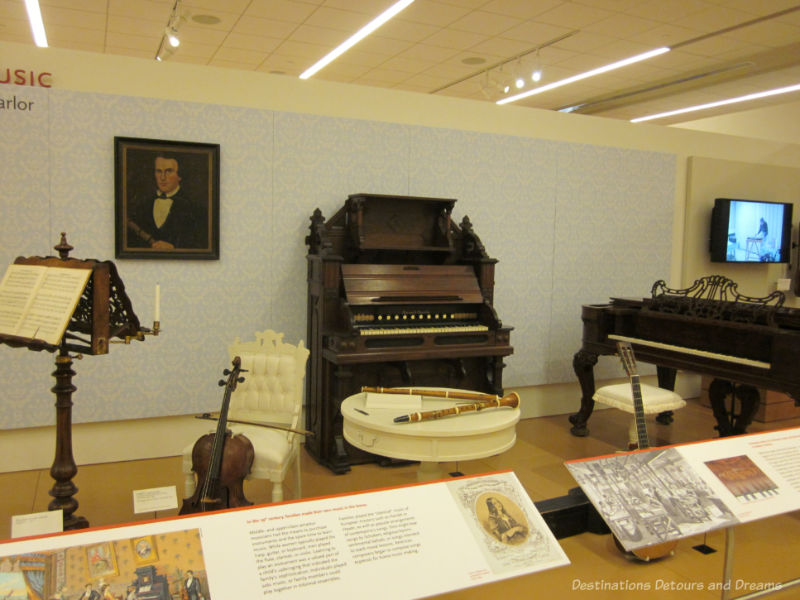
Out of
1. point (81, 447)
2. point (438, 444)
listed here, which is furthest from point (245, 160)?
point (438, 444)

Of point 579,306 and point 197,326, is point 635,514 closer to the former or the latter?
point 197,326

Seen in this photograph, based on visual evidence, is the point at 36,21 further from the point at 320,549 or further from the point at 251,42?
the point at 320,549

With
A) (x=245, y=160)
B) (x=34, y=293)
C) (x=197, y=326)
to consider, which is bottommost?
(x=197, y=326)

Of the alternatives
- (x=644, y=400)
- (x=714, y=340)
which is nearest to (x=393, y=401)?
(x=644, y=400)

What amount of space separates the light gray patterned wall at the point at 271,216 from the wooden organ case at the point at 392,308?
0.32m

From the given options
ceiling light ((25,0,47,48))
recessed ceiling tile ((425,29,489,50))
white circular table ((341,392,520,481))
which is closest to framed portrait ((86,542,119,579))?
white circular table ((341,392,520,481))

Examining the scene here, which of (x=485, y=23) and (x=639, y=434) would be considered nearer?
(x=639, y=434)

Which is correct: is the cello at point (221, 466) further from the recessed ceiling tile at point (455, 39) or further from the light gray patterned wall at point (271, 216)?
the recessed ceiling tile at point (455, 39)

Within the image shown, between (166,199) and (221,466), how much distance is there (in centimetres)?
223

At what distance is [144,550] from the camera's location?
1400 mm

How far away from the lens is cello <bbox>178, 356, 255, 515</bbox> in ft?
8.71

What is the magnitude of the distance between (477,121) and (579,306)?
1937 millimetres

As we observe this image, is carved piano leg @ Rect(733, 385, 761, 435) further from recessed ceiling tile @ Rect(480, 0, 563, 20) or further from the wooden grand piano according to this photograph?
recessed ceiling tile @ Rect(480, 0, 563, 20)

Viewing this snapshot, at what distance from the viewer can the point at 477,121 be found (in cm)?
530
